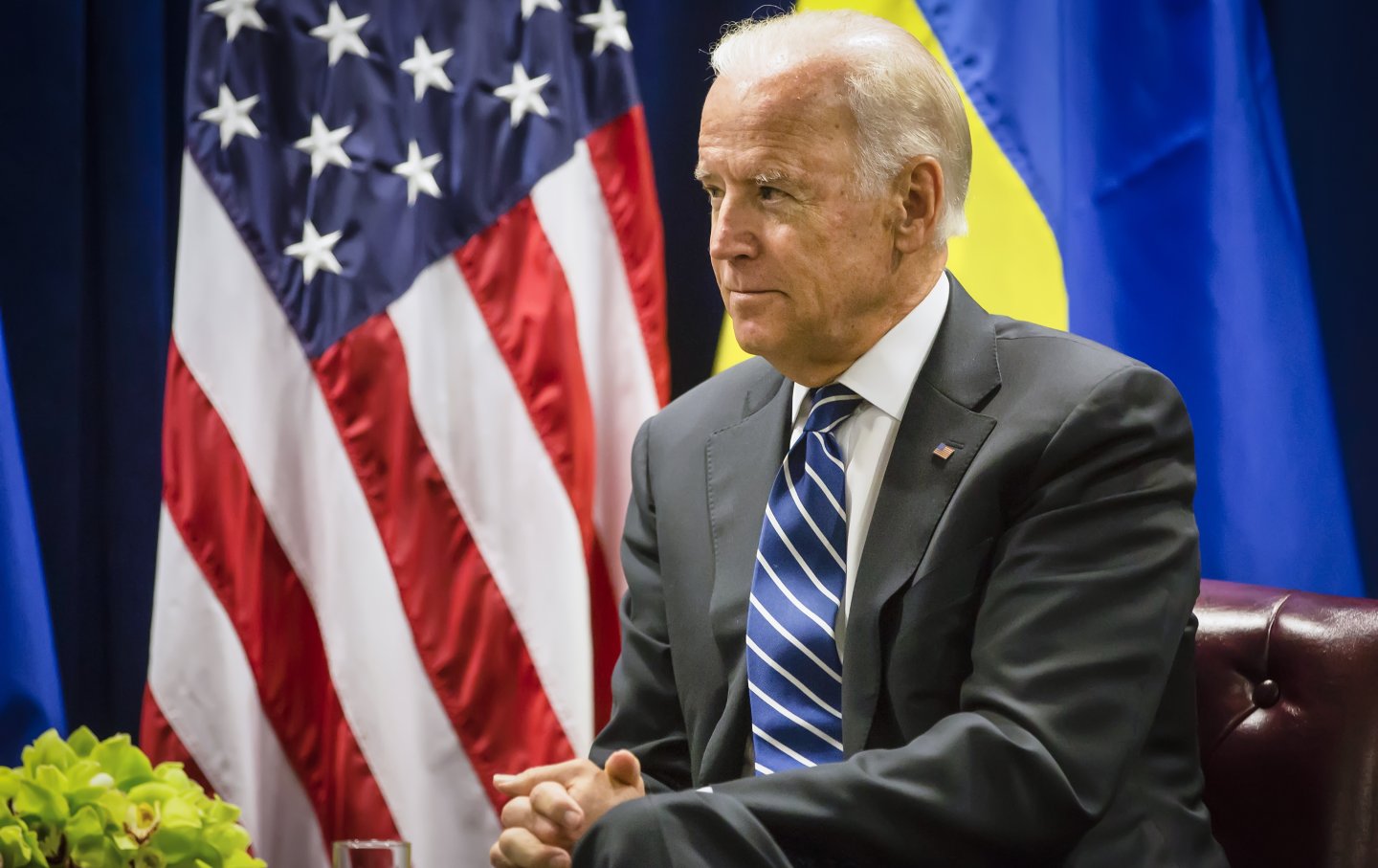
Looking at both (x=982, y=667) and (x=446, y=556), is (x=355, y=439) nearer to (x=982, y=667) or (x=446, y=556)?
(x=446, y=556)

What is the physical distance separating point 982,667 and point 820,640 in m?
0.22

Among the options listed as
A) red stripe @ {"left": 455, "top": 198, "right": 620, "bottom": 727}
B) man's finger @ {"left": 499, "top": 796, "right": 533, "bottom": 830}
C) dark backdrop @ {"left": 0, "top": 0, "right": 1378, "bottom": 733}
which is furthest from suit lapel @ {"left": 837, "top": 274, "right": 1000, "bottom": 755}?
dark backdrop @ {"left": 0, "top": 0, "right": 1378, "bottom": 733}

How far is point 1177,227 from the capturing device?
8.45ft

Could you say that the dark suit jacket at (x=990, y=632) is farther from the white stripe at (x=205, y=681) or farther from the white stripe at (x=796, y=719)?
the white stripe at (x=205, y=681)

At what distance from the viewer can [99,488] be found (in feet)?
9.62

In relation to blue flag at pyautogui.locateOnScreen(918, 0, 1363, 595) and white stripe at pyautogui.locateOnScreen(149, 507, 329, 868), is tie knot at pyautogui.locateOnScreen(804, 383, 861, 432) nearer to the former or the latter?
blue flag at pyautogui.locateOnScreen(918, 0, 1363, 595)

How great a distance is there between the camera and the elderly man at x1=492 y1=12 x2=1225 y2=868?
1.42m

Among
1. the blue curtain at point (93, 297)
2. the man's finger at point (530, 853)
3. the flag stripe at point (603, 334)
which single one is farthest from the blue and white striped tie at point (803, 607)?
the blue curtain at point (93, 297)

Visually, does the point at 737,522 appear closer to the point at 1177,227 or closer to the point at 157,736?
the point at 1177,227

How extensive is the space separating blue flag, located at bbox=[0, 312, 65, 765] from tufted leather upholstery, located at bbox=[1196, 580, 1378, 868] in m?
1.65

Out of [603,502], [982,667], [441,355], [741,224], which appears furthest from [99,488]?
[982,667]

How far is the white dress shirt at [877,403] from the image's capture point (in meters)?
1.71

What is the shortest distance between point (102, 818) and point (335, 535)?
1.34 metres

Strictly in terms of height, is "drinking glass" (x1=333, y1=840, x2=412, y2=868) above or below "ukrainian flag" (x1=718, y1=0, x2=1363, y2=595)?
below
